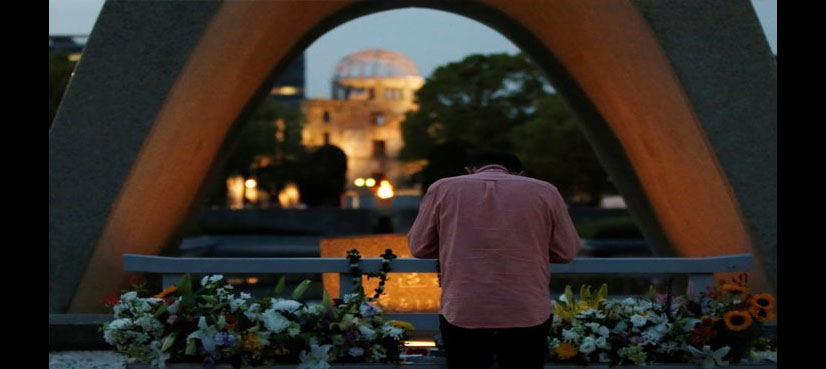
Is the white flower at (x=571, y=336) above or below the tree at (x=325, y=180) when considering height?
below

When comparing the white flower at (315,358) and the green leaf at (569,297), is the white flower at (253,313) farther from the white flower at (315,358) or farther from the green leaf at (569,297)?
the green leaf at (569,297)

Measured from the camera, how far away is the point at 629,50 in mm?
8141

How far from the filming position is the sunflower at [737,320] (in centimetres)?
547

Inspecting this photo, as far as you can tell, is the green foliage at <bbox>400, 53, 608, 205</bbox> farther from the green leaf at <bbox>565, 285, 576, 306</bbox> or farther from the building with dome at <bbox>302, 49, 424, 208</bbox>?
the green leaf at <bbox>565, 285, 576, 306</bbox>

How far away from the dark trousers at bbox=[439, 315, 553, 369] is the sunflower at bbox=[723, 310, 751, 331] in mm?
1968

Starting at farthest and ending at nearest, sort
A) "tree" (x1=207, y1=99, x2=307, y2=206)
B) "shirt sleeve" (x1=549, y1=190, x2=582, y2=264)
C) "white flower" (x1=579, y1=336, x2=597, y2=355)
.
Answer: "tree" (x1=207, y1=99, x2=307, y2=206) → "white flower" (x1=579, y1=336, x2=597, y2=355) → "shirt sleeve" (x1=549, y1=190, x2=582, y2=264)

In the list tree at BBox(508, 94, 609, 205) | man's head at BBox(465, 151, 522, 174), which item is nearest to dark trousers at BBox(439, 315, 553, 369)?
man's head at BBox(465, 151, 522, 174)

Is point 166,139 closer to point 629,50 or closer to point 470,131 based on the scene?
point 629,50

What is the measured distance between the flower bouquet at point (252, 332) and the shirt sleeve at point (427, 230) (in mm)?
1306

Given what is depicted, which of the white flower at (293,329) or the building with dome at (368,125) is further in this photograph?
the building with dome at (368,125)

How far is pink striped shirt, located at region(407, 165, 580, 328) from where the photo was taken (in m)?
3.89

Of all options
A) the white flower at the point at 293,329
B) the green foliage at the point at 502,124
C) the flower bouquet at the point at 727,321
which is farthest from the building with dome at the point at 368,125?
the white flower at the point at 293,329

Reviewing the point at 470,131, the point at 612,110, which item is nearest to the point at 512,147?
the point at 470,131

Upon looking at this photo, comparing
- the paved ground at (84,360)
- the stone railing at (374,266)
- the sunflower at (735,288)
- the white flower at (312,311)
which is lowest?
the paved ground at (84,360)
